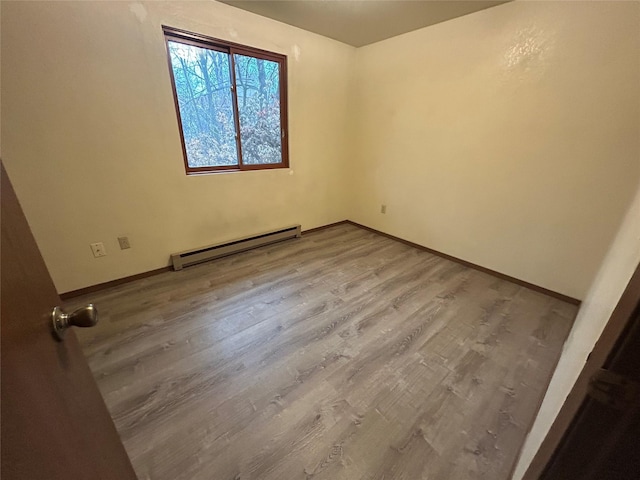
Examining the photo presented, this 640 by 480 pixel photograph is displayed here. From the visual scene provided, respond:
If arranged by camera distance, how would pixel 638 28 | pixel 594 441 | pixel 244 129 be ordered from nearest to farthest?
pixel 594 441 < pixel 638 28 < pixel 244 129

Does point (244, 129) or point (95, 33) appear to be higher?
point (95, 33)

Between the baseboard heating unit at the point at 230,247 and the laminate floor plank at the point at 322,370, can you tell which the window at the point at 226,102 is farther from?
the laminate floor plank at the point at 322,370

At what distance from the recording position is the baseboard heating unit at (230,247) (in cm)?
245

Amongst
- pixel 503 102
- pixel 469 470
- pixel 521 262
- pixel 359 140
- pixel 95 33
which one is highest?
pixel 95 33

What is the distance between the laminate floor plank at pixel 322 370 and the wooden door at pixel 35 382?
67cm

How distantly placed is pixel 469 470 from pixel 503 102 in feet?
8.14

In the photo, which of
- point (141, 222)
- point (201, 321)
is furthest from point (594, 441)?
point (141, 222)

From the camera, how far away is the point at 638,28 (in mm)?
1553

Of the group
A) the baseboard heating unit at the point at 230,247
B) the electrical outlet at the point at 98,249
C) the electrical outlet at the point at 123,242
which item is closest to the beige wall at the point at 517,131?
the baseboard heating unit at the point at 230,247

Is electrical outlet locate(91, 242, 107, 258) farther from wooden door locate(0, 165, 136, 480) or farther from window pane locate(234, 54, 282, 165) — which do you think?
wooden door locate(0, 165, 136, 480)

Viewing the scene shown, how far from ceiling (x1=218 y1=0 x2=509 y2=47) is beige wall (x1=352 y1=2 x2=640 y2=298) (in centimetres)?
14

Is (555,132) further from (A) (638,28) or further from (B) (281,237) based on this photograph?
(B) (281,237)

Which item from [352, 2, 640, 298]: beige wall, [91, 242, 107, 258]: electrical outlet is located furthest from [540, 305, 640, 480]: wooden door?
[91, 242, 107, 258]: electrical outlet

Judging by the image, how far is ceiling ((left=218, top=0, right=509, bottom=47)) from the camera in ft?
6.66
